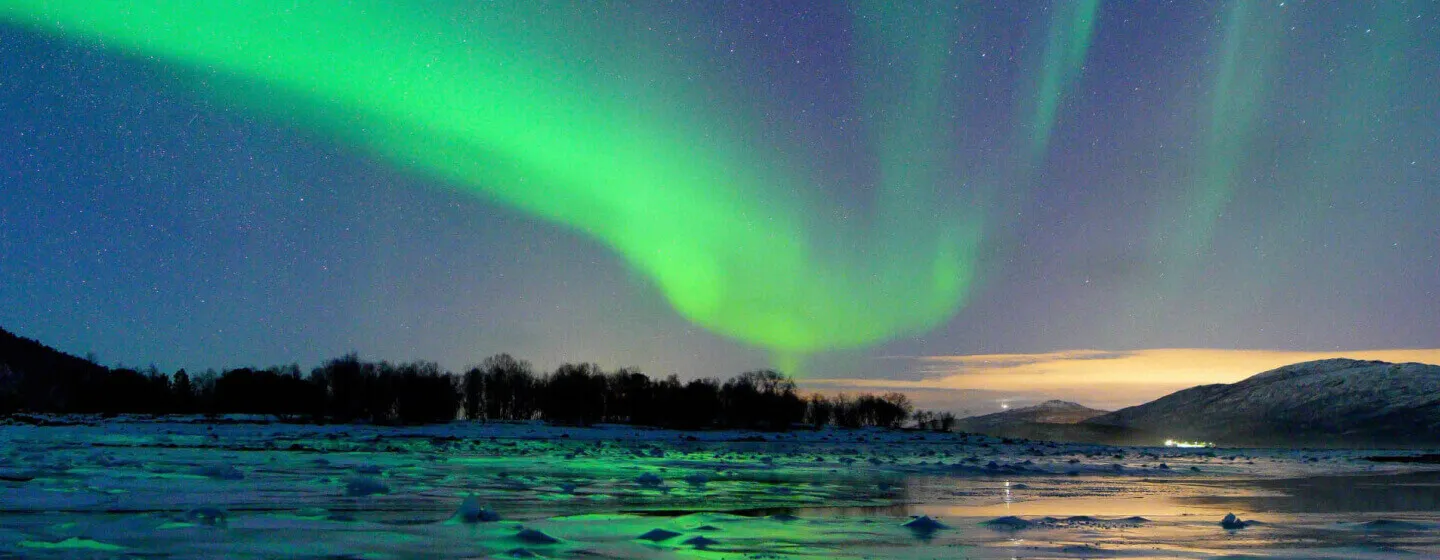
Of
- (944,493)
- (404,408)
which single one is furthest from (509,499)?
(404,408)

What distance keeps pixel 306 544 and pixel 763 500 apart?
401 inches

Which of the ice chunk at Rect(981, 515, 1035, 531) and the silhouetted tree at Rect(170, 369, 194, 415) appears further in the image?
the silhouetted tree at Rect(170, 369, 194, 415)

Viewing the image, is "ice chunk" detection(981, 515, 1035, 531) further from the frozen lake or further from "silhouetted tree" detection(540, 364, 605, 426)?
"silhouetted tree" detection(540, 364, 605, 426)

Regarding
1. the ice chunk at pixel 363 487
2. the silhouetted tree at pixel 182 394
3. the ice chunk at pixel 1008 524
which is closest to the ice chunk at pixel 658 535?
the ice chunk at pixel 1008 524

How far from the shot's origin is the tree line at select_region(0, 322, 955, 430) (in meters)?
131

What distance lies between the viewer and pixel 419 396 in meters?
131

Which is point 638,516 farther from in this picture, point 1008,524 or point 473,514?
point 1008,524

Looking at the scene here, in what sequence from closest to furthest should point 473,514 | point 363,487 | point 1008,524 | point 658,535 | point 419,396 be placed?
point 658,535, point 473,514, point 1008,524, point 363,487, point 419,396

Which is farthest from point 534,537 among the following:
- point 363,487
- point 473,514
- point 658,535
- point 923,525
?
point 363,487

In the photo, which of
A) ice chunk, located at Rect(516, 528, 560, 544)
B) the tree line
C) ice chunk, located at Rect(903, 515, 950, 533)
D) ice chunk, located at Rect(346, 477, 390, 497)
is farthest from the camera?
the tree line

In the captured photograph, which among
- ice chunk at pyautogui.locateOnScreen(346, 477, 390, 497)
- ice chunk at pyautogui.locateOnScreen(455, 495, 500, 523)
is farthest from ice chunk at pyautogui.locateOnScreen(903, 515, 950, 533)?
ice chunk at pyautogui.locateOnScreen(346, 477, 390, 497)

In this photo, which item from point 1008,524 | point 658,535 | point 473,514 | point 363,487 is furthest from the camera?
point 363,487

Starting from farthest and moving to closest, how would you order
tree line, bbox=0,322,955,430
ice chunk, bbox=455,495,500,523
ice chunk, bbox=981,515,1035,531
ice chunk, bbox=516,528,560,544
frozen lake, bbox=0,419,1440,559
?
tree line, bbox=0,322,955,430
ice chunk, bbox=981,515,1035,531
ice chunk, bbox=455,495,500,523
ice chunk, bbox=516,528,560,544
frozen lake, bbox=0,419,1440,559

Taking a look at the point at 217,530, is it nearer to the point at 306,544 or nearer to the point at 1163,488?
the point at 306,544
